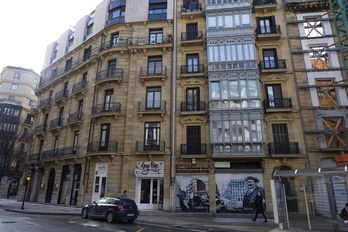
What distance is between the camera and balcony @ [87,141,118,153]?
67.4 feet

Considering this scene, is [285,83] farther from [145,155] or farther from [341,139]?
[145,155]

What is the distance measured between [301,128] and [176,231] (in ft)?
46.8

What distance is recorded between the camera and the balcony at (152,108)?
68.4ft

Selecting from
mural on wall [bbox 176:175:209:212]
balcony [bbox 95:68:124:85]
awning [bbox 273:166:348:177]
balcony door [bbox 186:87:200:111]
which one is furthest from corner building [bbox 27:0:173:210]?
awning [bbox 273:166:348:177]

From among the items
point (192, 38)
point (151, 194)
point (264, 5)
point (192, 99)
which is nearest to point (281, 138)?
point (192, 99)

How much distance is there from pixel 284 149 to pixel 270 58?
869 centimetres

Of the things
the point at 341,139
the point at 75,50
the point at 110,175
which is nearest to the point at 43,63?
the point at 75,50

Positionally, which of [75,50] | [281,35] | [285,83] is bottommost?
[285,83]

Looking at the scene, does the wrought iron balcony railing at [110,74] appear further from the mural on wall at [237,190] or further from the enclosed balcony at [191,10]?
the mural on wall at [237,190]

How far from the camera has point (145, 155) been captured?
66.5ft

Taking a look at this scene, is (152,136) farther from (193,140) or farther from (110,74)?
(110,74)

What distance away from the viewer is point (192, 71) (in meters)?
22.1

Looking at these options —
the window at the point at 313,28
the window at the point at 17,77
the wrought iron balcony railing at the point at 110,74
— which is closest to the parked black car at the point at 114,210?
the wrought iron balcony railing at the point at 110,74

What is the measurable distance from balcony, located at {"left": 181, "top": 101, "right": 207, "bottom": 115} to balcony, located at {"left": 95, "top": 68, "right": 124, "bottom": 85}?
22.6 feet
